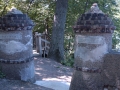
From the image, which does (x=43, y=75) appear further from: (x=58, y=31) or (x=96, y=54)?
(x=96, y=54)

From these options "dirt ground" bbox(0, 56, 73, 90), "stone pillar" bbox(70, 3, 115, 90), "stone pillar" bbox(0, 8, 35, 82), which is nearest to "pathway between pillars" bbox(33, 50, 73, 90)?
"dirt ground" bbox(0, 56, 73, 90)

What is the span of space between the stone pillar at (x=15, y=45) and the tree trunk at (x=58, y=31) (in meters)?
4.87

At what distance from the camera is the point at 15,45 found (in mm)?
5949

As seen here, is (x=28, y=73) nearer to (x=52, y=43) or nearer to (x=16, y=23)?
(x=16, y=23)

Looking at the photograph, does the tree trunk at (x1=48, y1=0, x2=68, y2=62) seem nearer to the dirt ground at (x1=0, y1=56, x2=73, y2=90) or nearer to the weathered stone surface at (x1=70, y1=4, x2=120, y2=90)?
the dirt ground at (x1=0, y1=56, x2=73, y2=90)

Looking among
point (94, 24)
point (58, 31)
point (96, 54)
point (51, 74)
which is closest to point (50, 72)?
point (51, 74)

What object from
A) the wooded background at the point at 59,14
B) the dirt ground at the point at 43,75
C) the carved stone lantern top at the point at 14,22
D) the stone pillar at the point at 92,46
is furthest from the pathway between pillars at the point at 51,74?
the carved stone lantern top at the point at 14,22

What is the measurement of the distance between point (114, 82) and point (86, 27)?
138 centimetres

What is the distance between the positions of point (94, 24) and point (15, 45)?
100 inches

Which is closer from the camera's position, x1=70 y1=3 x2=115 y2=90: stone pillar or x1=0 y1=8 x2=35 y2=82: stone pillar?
x1=70 y1=3 x2=115 y2=90: stone pillar

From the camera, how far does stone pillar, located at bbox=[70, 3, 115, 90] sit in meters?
4.58

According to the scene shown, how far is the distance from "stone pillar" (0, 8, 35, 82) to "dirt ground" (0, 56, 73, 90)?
1.49 ft

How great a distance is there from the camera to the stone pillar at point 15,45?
593cm

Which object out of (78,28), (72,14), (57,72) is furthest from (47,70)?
(72,14)
